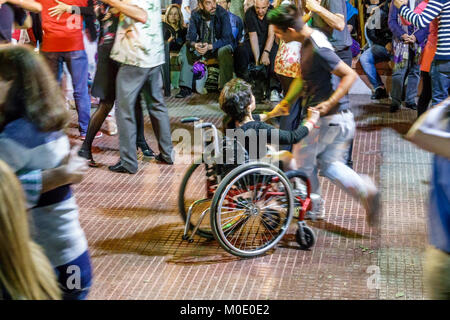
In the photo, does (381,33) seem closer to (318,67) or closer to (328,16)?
(328,16)

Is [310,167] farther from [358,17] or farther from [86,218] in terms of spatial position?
[358,17]

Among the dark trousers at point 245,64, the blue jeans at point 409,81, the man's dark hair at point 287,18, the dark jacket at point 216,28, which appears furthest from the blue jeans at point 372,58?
the man's dark hair at point 287,18

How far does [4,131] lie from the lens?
8.30ft

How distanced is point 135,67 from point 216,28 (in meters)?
3.38

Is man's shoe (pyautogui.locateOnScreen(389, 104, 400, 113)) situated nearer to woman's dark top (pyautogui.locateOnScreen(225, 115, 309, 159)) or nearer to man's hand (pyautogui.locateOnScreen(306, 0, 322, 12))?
man's hand (pyautogui.locateOnScreen(306, 0, 322, 12))

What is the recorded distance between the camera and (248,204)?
4.25 meters

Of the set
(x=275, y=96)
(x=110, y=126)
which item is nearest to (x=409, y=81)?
(x=275, y=96)

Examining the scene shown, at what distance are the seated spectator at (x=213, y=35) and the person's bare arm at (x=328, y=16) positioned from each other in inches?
125

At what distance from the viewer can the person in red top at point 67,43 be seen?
6633 millimetres

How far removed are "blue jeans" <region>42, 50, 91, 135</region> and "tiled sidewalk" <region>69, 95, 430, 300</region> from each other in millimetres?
1053

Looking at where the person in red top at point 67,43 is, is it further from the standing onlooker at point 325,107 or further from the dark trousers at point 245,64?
the standing onlooker at point 325,107

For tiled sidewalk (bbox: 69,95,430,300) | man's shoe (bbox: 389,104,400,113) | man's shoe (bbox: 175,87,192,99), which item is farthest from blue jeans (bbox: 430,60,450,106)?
man's shoe (bbox: 175,87,192,99)

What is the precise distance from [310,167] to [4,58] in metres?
2.70
